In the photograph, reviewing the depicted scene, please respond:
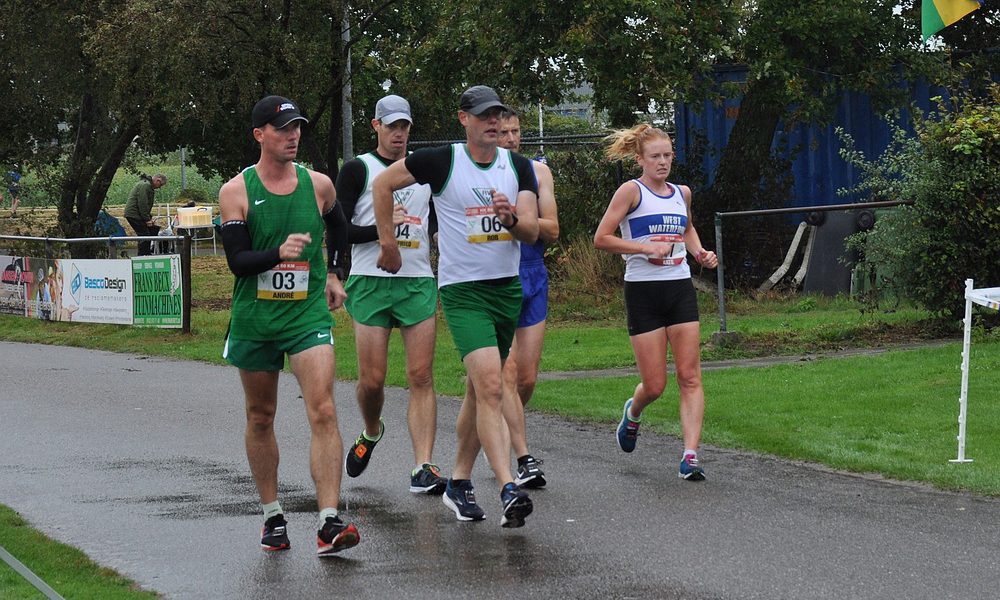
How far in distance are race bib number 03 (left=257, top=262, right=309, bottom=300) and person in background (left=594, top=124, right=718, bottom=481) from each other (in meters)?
2.35

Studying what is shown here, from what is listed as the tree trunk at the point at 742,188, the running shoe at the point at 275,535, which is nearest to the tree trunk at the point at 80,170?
the tree trunk at the point at 742,188

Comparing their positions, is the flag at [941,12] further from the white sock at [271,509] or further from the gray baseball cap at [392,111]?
the white sock at [271,509]

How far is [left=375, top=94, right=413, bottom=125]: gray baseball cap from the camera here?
26.2 feet

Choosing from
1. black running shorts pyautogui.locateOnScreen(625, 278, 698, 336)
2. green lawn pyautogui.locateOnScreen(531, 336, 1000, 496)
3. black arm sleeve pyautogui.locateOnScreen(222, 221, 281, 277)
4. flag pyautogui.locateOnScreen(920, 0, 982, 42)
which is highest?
flag pyautogui.locateOnScreen(920, 0, 982, 42)

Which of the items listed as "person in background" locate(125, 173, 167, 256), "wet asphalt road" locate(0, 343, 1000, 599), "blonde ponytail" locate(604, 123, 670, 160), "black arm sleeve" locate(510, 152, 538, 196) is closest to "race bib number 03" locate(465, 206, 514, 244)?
"black arm sleeve" locate(510, 152, 538, 196)

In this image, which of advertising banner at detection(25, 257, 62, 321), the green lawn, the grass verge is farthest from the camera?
advertising banner at detection(25, 257, 62, 321)

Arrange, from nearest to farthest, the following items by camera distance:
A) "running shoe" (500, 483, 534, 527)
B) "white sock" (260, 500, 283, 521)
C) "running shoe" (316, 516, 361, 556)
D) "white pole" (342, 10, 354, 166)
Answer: "running shoe" (316, 516, 361, 556)
"running shoe" (500, 483, 534, 527)
"white sock" (260, 500, 283, 521)
"white pole" (342, 10, 354, 166)

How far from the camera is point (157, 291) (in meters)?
18.9

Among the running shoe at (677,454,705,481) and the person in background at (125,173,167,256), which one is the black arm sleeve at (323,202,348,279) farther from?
the person in background at (125,173,167,256)

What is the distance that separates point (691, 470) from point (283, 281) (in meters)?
2.81

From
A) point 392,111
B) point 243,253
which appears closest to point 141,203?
point 392,111

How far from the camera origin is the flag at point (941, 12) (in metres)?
13.5

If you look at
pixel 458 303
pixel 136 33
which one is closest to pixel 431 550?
pixel 458 303

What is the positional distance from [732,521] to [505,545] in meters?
1.17
